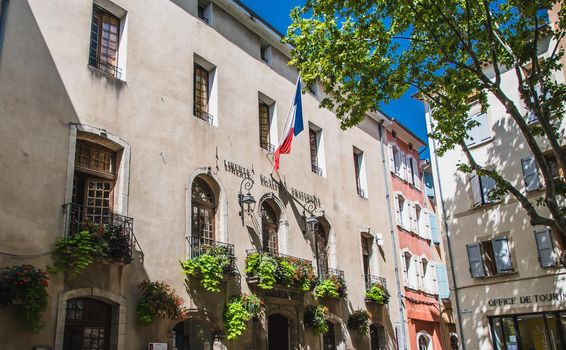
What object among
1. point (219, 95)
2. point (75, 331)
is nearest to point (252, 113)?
point (219, 95)

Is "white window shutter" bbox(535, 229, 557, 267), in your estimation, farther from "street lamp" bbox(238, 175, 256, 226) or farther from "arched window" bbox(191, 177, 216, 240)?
"arched window" bbox(191, 177, 216, 240)

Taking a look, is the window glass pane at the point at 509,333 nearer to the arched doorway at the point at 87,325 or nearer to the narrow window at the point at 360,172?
the narrow window at the point at 360,172

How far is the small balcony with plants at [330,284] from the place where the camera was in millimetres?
18953

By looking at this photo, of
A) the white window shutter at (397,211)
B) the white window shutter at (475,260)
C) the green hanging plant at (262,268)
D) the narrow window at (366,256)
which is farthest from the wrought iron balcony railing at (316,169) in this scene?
the white window shutter at (475,260)

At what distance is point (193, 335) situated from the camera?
14.9m

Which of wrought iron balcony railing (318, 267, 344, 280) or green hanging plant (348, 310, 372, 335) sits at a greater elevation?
wrought iron balcony railing (318, 267, 344, 280)

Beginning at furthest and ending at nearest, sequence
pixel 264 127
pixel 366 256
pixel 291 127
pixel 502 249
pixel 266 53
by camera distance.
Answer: pixel 366 256 → pixel 266 53 → pixel 264 127 → pixel 502 249 → pixel 291 127

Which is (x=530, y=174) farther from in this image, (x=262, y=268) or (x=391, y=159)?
(x=262, y=268)

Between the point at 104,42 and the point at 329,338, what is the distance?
482 inches

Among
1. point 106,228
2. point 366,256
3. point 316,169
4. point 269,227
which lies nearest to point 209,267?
point 106,228

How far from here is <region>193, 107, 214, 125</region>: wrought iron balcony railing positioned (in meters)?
16.9

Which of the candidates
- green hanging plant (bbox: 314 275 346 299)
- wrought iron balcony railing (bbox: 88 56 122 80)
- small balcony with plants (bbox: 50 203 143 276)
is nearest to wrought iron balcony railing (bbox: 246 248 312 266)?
green hanging plant (bbox: 314 275 346 299)

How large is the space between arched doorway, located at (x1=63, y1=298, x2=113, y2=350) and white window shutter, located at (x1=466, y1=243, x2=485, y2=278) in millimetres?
12658

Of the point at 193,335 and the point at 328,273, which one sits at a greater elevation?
the point at 328,273
